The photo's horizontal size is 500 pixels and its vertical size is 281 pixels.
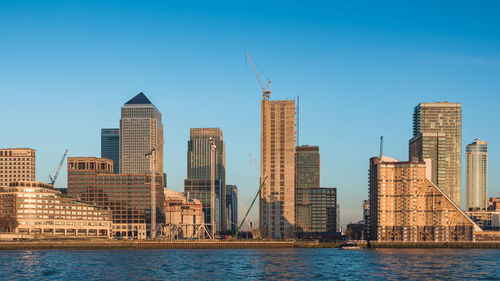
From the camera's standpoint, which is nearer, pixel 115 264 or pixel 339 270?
pixel 339 270

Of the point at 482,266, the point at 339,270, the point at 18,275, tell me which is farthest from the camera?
the point at 482,266

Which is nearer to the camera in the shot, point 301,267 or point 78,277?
point 78,277

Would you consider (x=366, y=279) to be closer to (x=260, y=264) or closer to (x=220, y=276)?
(x=220, y=276)

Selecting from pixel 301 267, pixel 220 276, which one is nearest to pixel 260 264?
pixel 301 267

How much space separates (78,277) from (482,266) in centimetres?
9667

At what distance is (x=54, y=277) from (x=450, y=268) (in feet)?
292

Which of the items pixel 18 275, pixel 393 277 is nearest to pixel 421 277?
pixel 393 277

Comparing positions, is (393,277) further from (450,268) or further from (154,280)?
(154,280)

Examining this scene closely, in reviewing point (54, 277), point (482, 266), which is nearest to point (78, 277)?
point (54, 277)

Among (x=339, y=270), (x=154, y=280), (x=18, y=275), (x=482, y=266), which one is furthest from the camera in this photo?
(x=482, y=266)

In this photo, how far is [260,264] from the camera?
169m

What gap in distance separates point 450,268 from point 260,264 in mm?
46089

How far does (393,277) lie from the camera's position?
13512cm

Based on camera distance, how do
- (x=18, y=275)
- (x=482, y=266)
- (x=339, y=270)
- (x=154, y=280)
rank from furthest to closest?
(x=482, y=266) < (x=339, y=270) < (x=18, y=275) < (x=154, y=280)
